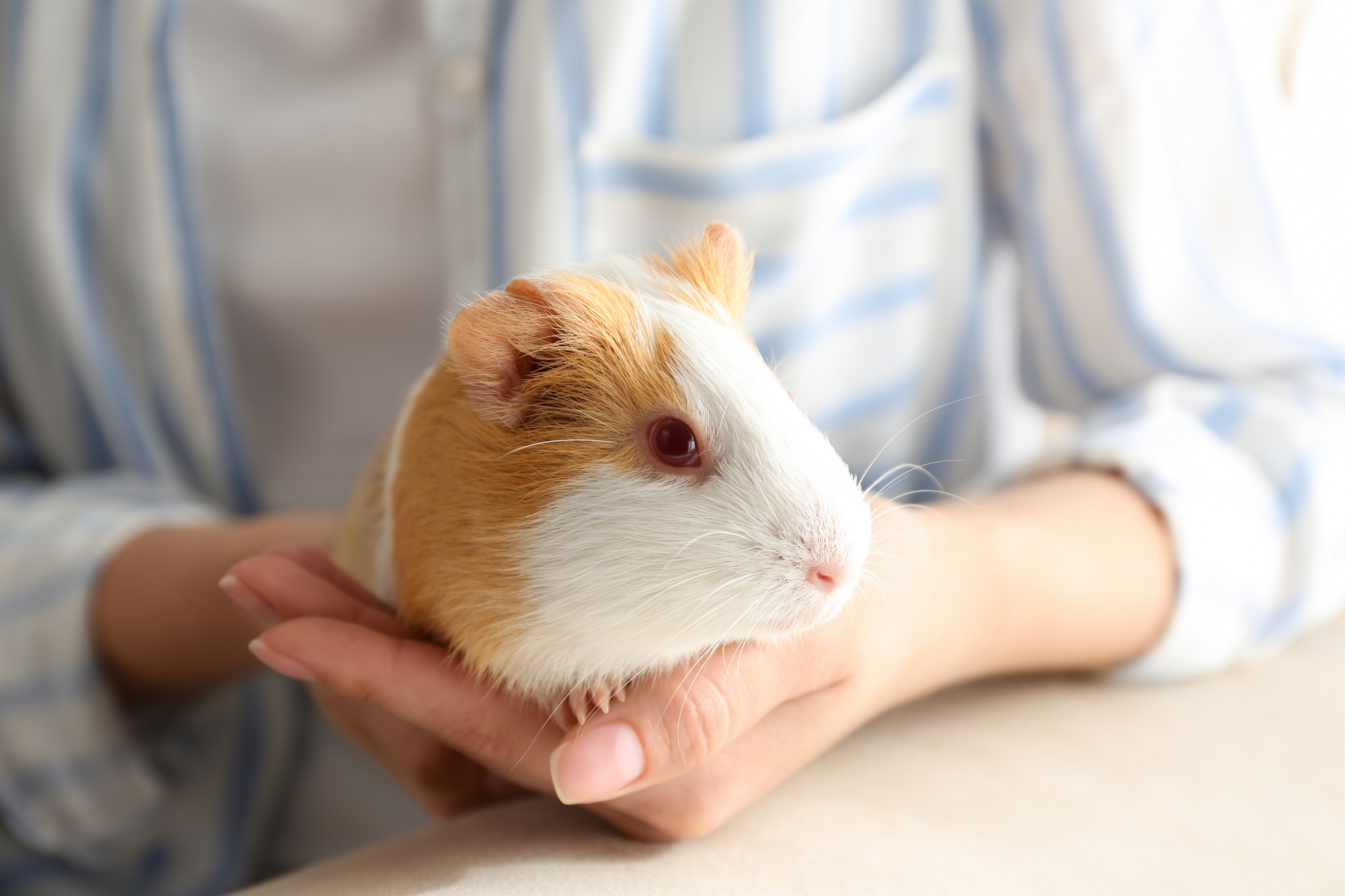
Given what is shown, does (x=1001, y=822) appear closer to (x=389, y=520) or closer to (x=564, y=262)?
(x=389, y=520)

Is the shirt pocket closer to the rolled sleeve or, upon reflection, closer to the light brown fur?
the light brown fur

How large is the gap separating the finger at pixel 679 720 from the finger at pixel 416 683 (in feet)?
0.20

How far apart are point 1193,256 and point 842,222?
0.48 meters

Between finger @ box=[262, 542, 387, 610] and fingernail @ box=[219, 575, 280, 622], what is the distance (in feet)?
0.11

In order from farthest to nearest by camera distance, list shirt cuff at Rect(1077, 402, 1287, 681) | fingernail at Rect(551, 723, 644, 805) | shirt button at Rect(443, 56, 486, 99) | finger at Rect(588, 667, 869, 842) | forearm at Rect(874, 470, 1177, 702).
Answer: shirt button at Rect(443, 56, 486, 99) < shirt cuff at Rect(1077, 402, 1287, 681) < forearm at Rect(874, 470, 1177, 702) < finger at Rect(588, 667, 869, 842) < fingernail at Rect(551, 723, 644, 805)

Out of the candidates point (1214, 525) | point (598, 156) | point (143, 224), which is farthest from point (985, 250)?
point (143, 224)

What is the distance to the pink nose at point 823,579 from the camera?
58 cm

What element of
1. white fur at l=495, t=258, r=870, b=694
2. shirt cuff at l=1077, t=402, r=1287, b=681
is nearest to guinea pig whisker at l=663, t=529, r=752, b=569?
white fur at l=495, t=258, r=870, b=694

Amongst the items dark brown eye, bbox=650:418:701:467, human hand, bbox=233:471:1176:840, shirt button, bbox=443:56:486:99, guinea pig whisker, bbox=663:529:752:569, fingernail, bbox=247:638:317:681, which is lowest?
human hand, bbox=233:471:1176:840

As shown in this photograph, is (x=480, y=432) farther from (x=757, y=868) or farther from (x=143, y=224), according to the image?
(x=143, y=224)

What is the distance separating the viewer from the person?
1.11 m

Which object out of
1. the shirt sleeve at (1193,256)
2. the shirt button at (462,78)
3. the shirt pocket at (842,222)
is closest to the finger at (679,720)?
the shirt pocket at (842,222)

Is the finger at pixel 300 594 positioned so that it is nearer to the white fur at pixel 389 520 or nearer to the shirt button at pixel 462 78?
the white fur at pixel 389 520

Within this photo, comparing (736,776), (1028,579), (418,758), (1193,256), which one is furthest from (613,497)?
(1193,256)
